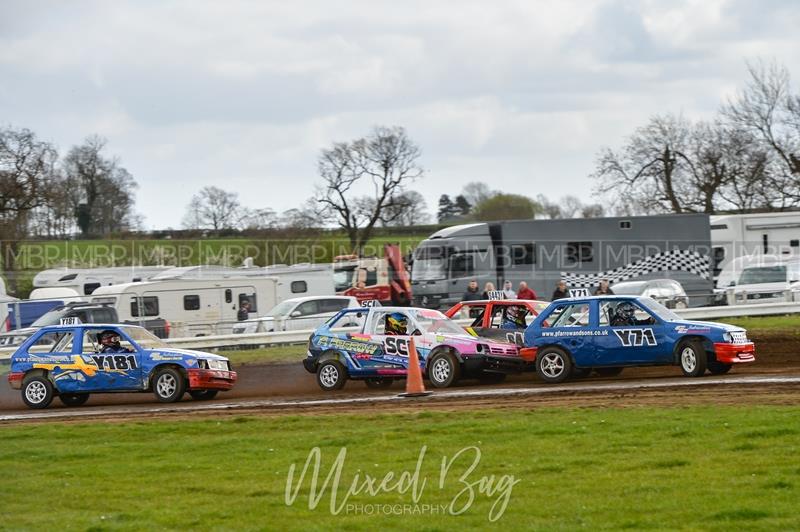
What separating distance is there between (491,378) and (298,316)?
10.2 metres

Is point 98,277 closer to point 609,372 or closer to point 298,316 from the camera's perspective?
point 298,316

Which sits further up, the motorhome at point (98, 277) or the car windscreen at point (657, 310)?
the motorhome at point (98, 277)

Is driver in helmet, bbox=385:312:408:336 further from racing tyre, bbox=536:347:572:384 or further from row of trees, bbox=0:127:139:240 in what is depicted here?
row of trees, bbox=0:127:139:240

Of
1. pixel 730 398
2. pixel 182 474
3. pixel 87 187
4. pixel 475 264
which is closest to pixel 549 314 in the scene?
pixel 730 398

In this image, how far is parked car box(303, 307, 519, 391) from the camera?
19.5 meters

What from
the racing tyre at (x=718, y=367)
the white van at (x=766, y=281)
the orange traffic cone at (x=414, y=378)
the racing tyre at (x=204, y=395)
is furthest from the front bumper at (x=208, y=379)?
the white van at (x=766, y=281)

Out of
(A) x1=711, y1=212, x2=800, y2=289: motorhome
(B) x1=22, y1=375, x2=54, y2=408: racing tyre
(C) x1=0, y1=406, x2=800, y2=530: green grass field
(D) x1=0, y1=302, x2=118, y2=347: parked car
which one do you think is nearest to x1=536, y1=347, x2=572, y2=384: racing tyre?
(C) x1=0, y1=406, x2=800, y2=530: green grass field

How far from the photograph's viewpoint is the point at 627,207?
5847 centimetres

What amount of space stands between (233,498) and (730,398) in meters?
7.68

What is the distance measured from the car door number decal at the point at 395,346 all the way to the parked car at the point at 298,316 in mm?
9418

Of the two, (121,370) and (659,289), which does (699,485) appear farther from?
(659,289)

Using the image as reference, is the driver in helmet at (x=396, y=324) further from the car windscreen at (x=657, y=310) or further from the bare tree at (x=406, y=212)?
the bare tree at (x=406, y=212)

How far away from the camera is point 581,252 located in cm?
3622

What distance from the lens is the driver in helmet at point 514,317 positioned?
21.0 meters
